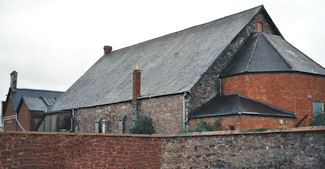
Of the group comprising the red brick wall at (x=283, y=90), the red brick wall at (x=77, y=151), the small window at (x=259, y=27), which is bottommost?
the red brick wall at (x=77, y=151)

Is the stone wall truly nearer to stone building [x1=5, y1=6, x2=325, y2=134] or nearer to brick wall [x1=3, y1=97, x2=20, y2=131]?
stone building [x1=5, y1=6, x2=325, y2=134]

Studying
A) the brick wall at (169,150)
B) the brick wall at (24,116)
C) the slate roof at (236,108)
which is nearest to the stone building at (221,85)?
the slate roof at (236,108)

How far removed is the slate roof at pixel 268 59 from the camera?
79.5ft

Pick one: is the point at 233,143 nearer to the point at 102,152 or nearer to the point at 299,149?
the point at 299,149

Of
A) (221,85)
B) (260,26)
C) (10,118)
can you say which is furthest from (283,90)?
(10,118)

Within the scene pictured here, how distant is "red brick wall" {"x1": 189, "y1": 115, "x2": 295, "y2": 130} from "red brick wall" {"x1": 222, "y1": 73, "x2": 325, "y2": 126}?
116 cm

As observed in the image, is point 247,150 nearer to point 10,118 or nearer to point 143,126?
point 143,126

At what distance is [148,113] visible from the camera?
26.7m

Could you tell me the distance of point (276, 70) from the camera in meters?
23.8

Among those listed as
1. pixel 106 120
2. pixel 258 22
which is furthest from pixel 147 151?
pixel 258 22

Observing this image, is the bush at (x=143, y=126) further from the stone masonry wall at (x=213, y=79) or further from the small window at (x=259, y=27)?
the small window at (x=259, y=27)

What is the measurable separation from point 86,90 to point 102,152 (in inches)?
805

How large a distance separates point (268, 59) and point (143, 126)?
9460 mm

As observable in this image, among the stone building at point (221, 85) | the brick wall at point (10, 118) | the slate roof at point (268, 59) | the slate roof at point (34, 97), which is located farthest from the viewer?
the brick wall at point (10, 118)
